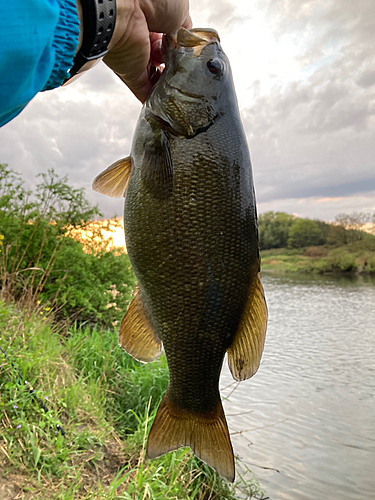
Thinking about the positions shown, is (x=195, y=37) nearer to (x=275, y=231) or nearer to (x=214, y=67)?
(x=214, y=67)

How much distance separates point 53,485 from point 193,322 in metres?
2.58

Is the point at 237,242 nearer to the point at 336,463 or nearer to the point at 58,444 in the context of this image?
the point at 58,444

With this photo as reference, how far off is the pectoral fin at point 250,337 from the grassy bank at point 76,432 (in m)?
2.23

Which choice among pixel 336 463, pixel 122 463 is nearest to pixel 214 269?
pixel 122 463

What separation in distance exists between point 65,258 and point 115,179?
6.67 meters

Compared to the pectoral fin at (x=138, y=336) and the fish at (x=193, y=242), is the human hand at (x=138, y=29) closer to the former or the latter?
the fish at (x=193, y=242)

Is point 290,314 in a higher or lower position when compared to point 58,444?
lower

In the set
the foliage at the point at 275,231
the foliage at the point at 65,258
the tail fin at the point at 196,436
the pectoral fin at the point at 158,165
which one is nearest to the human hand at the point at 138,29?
the pectoral fin at the point at 158,165

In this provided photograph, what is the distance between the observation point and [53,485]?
Result: 136 inches

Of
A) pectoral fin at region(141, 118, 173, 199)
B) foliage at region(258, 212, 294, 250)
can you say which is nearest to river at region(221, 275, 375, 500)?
pectoral fin at region(141, 118, 173, 199)

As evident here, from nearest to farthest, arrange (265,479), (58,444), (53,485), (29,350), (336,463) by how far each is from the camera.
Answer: (53,485) < (58,444) < (29,350) < (265,479) < (336,463)

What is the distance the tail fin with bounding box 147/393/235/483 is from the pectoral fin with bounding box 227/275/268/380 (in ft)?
0.83

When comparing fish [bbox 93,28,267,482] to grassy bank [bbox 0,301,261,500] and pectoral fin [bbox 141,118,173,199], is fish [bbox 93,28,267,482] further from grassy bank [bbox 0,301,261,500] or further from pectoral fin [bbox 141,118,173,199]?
grassy bank [bbox 0,301,261,500]

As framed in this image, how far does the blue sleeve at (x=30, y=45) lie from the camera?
3.36 ft
